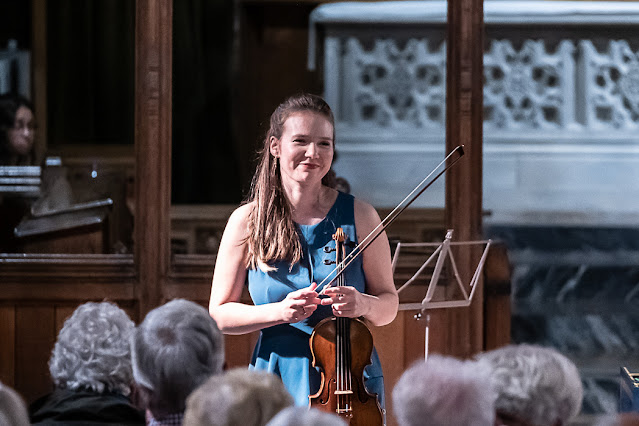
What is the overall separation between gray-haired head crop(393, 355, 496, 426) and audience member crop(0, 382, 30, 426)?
582mm

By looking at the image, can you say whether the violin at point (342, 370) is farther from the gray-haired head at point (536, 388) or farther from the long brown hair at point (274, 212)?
the gray-haired head at point (536, 388)

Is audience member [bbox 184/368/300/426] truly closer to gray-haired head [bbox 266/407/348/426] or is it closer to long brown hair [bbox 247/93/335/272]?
gray-haired head [bbox 266/407/348/426]

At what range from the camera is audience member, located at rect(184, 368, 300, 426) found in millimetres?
1359

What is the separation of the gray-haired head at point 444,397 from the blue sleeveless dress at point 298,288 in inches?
28.8

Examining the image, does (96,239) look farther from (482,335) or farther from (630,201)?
(630,201)

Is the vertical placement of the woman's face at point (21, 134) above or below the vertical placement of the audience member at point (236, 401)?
above

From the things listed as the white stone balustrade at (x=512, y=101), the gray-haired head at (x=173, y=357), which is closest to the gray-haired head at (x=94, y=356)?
the gray-haired head at (x=173, y=357)

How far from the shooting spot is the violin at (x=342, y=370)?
6.94 ft

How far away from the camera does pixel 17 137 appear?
14.0 feet

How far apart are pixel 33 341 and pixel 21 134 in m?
1.15

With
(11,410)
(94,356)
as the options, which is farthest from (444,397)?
(94,356)

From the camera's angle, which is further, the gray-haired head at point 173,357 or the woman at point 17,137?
the woman at point 17,137

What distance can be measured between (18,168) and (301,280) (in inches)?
102

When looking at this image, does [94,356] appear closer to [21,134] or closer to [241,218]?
[241,218]
